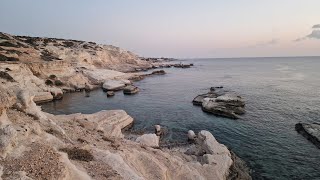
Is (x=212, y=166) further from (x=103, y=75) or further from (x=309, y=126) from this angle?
(x=103, y=75)

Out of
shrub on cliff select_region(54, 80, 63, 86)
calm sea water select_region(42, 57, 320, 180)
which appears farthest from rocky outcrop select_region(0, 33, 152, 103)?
calm sea water select_region(42, 57, 320, 180)

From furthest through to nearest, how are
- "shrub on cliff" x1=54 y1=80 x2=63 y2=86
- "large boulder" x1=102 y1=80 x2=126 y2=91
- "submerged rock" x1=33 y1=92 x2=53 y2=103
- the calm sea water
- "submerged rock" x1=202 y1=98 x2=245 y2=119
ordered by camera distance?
"large boulder" x1=102 y1=80 x2=126 y2=91 < "shrub on cliff" x1=54 y1=80 x2=63 y2=86 < "submerged rock" x1=33 y1=92 x2=53 y2=103 < "submerged rock" x1=202 y1=98 x2=245 y2=119 < the calm sea water

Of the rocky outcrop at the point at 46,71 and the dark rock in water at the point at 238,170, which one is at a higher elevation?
the rocky outcrop at the point at 46,71

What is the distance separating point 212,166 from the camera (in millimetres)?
19469

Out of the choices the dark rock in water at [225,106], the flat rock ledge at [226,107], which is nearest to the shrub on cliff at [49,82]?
the flat rock ledge at [226,107]

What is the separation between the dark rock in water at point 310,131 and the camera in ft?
87.9

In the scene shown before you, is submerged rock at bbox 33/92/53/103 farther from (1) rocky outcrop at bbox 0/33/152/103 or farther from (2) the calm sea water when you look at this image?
(2) the calm sea water

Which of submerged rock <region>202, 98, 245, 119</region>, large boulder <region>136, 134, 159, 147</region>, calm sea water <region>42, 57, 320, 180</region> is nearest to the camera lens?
calm sea water <region>42, 57, 320, 180</region>

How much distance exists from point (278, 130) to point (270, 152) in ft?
22.9

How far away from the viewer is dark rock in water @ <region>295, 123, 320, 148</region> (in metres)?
26.8

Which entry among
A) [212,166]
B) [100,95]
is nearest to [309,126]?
[212,166]

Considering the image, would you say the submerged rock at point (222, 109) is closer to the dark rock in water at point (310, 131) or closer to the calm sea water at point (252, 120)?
the calm sea water at point (252, 120)

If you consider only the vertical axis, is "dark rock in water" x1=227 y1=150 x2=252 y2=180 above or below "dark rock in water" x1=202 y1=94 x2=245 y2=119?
below

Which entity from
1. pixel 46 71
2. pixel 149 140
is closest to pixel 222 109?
pixel 149 140
